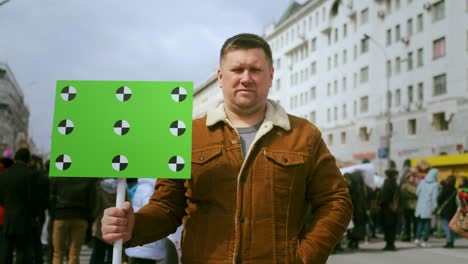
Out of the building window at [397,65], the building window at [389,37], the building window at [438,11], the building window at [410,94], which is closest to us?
the building window at [438,11]

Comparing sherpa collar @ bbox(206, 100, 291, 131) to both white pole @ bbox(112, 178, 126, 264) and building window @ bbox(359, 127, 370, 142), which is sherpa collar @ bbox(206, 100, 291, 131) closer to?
white pole @ bbox(112, 178, 126, 264)

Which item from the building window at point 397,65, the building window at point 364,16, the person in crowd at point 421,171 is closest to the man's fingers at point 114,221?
the person in crowd at point 421,171

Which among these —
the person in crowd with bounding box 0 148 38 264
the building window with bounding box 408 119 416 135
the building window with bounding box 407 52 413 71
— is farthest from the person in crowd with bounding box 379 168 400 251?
the building window with bounding box 407 52 413 71

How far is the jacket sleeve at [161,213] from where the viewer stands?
279 cm

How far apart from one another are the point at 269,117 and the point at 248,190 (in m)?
0.39

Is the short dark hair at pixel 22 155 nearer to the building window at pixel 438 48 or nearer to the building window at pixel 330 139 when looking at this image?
the building window at pixel 438 48

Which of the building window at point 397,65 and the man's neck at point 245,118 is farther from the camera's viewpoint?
the building window at point 397,65

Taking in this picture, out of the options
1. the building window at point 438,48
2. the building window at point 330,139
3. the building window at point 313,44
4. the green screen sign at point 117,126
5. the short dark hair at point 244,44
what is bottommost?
the green screen sign at point 117,126

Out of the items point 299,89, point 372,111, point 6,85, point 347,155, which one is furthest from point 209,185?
point 6,85

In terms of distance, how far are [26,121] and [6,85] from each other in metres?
54.3

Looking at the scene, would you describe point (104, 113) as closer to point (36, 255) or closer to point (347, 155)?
point (36, 255)

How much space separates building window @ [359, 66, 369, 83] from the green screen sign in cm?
5713

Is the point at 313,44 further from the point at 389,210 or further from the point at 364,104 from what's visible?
the point at 389,210

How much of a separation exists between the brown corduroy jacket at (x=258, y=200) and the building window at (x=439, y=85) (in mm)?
43917
